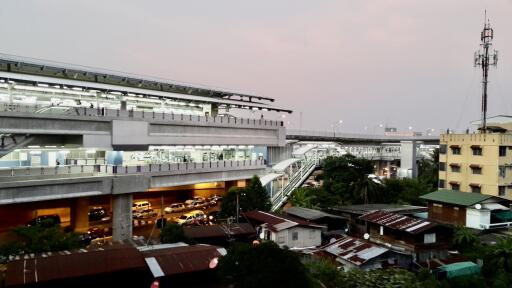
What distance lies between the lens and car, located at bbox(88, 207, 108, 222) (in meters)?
36.2

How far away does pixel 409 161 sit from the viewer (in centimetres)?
6022

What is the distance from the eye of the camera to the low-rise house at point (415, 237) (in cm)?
2478

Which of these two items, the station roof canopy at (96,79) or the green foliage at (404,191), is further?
the green foliage at (404,191)

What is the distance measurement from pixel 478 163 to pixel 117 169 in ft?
107

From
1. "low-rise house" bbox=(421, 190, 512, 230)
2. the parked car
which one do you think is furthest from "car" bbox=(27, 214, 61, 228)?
"low-rise house" bbox=(421, 190, 512, 230)

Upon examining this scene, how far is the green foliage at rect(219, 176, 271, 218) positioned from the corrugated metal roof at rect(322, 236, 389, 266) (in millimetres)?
10259

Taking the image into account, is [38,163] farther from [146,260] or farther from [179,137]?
[146,260]

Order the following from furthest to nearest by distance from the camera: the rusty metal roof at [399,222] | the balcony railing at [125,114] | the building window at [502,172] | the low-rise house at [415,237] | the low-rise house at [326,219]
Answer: the building window at [502,172] → the low-rise house at [326,219] → the balcony railing at [125,114] → the rusty metal roof at [399,222] → the low-rise house at [415,237]

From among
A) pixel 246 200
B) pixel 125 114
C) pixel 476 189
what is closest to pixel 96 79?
pixel 125 114

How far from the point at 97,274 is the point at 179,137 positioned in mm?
21238

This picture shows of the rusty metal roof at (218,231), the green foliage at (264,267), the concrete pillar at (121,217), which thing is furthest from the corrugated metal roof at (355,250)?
the concrete pillar at (121,217)

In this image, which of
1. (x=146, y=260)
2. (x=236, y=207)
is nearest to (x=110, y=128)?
(x=236, y=207)

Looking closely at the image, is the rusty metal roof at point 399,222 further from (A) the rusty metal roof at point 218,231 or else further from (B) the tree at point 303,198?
(A) the rusty metal roof at point 218,231

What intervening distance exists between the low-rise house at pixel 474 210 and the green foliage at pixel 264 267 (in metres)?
21.0
